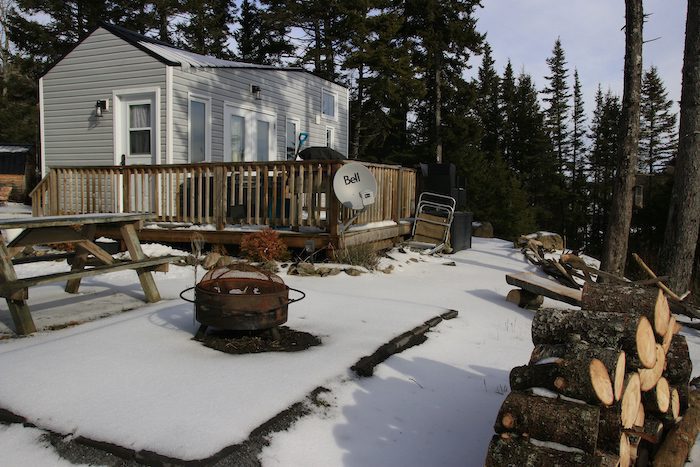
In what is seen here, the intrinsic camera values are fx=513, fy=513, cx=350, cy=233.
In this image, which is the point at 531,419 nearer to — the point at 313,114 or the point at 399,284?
the point at 399,284

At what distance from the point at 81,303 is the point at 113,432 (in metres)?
3.28

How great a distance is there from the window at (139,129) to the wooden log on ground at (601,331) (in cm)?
1050

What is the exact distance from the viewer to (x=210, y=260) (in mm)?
7500

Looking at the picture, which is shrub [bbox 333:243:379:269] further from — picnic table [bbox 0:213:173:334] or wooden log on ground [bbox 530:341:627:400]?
wooden log on ground [bbox 530:341:627:400]

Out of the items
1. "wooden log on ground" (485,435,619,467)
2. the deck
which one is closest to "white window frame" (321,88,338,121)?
the deck

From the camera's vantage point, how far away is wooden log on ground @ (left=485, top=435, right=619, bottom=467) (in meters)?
2.11

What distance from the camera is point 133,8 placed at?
25.5m

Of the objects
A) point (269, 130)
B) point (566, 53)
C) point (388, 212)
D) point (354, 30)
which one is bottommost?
point (388, 212)

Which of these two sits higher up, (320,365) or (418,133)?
(418,133)

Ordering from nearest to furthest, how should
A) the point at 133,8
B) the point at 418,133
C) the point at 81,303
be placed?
the point at 81,303 < the point at 133,8 < the point at 418,133

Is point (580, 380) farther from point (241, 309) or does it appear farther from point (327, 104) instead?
point (327, 104)

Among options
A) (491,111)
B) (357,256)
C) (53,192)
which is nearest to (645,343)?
(357,256)

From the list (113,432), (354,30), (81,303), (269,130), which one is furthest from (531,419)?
(354,30)

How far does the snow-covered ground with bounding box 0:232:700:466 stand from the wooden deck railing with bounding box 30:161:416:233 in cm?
282
